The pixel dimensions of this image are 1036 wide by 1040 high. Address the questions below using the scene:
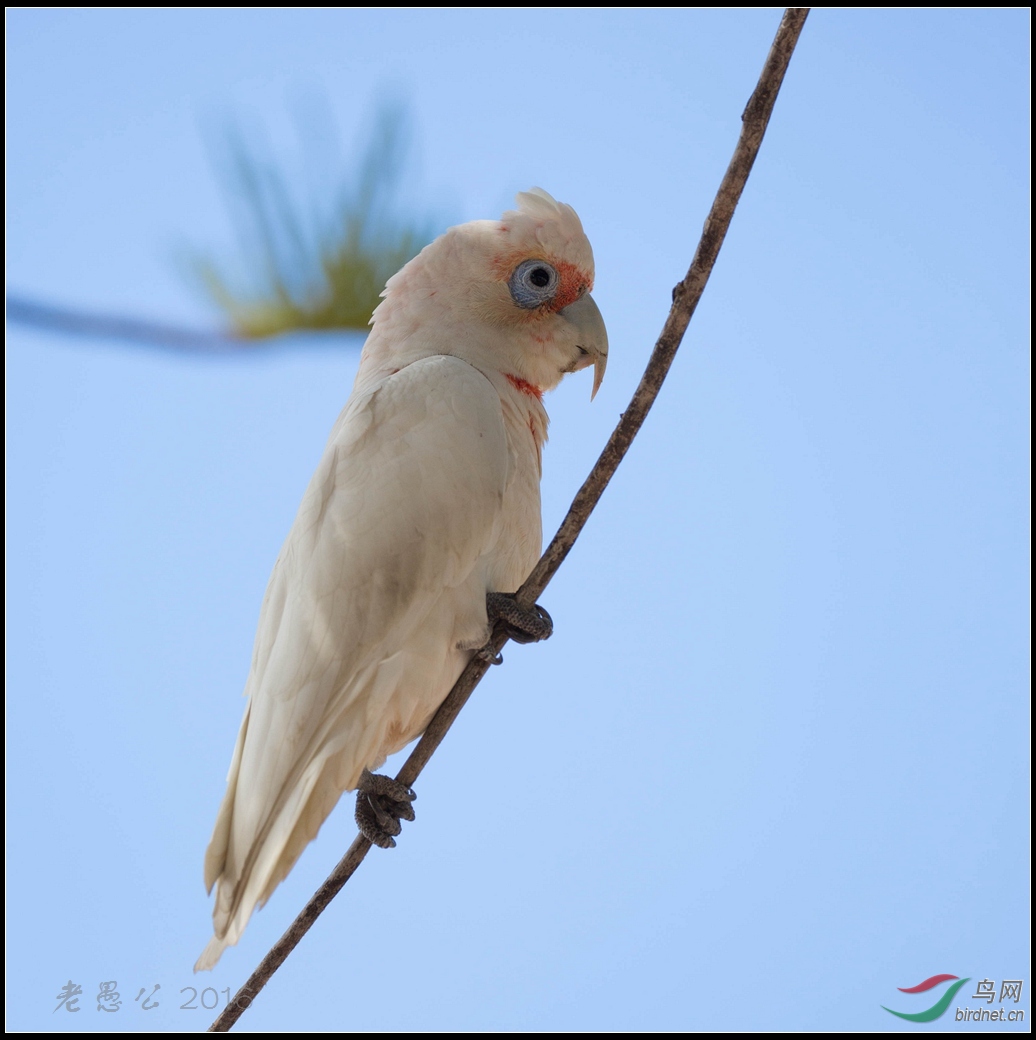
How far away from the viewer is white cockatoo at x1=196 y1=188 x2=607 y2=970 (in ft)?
6.35

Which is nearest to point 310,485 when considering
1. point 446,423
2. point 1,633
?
point 446,423

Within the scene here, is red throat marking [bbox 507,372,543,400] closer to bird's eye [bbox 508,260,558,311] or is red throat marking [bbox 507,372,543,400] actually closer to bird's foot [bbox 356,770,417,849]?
bird's eye [bbox 508,260,558,311]

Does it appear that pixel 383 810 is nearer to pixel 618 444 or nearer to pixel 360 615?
pixel 360 615

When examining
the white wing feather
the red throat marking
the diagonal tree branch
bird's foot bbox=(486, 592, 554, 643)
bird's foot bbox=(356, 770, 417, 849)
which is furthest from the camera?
the red throat marking

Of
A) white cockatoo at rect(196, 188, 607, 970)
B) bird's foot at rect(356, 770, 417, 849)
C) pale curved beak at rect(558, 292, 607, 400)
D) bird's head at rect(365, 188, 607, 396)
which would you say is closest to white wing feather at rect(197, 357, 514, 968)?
white cockatoo at rect(196, 188, 607, 970)

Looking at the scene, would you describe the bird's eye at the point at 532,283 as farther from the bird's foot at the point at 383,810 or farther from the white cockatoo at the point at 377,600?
the bird's foot at the point at 383,810

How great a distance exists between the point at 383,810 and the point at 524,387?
1.10 meters

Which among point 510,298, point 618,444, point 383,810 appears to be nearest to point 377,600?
point 383,810

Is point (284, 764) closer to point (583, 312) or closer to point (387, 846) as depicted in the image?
point (387, 846)

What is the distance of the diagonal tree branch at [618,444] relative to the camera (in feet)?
5.00

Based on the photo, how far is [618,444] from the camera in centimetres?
175

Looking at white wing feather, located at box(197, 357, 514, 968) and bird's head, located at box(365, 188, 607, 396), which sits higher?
bird's head, located at box(365, 188, 607, 396)

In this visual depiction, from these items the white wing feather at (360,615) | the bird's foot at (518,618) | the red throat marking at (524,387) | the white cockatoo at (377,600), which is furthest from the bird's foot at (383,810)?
the red throat marking at (524,387)

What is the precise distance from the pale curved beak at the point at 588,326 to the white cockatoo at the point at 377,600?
0.82 feet
